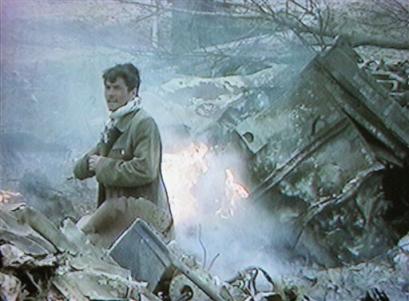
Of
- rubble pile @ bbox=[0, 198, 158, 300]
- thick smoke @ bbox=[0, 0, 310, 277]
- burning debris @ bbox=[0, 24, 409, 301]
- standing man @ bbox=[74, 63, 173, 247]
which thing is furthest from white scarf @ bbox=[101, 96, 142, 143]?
thick smoke @ bbox=[0, 0, 310, 277]

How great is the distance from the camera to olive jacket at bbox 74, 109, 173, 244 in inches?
197

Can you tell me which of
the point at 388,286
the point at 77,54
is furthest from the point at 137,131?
the point at 77,54

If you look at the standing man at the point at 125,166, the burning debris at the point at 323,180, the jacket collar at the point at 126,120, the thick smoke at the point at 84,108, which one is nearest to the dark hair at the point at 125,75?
the standing man at the point at 125,166

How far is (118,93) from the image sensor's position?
508 cm

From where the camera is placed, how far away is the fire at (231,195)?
6594 mm

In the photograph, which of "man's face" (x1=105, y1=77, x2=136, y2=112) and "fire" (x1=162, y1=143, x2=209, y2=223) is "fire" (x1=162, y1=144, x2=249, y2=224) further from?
"man's face" (x1=105, y1=77, x2=136, y2=112)

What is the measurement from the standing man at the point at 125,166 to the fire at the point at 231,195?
1.44 metres

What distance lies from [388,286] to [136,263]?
76.7 inches

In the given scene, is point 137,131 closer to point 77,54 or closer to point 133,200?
point 133,200

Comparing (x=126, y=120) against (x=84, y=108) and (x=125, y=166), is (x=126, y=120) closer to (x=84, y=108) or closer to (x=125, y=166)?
(x=125, y=166)

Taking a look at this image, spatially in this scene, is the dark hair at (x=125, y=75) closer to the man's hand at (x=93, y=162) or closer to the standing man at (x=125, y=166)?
the standing man at (x=125, y=166)

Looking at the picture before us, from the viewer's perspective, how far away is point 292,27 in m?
8.23

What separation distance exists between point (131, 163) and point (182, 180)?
178 cm

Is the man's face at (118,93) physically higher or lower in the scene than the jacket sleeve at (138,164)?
higher
